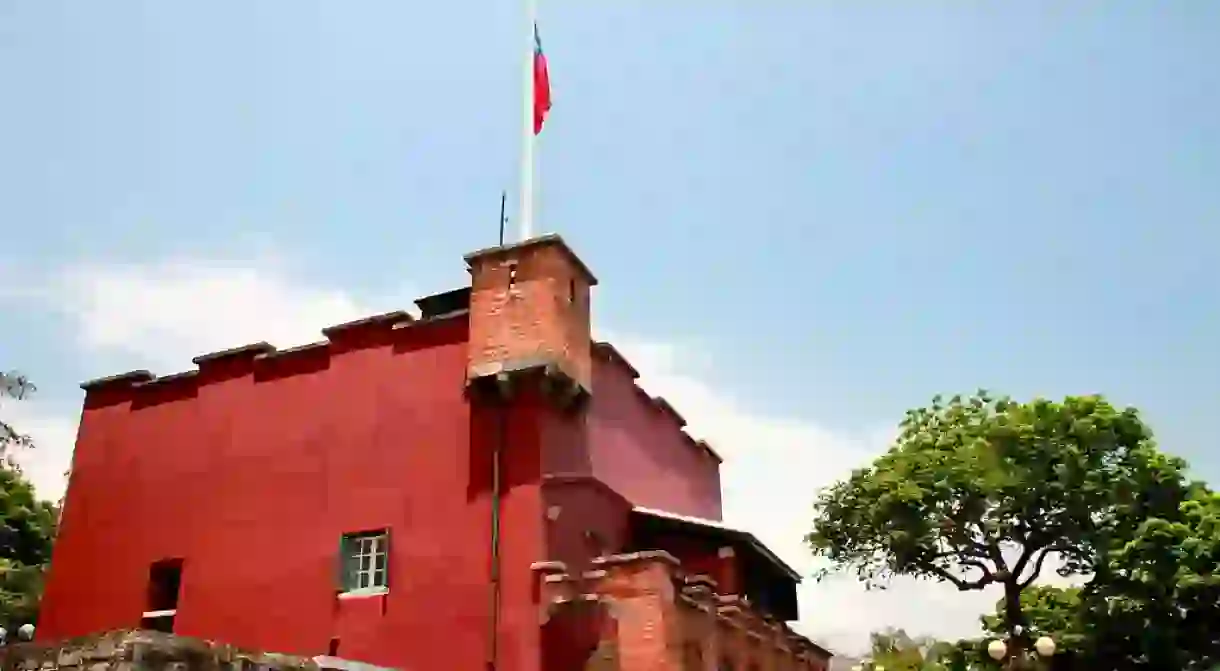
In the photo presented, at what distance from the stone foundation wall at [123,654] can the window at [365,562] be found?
7.17m

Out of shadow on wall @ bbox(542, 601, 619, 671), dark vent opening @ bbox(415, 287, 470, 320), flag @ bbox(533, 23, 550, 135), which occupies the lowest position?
shadow on wall @ bbox(542, 601, 619, 671)

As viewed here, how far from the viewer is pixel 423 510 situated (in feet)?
54.9

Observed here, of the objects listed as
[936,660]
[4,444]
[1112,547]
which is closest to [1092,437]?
[1112,547]

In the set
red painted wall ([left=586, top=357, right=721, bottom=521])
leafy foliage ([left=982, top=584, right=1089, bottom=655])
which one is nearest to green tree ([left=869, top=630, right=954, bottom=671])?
leafy foliage ([left=982, top=584, right=1089, bottom=655])

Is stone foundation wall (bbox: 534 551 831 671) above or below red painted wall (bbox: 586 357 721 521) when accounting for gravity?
below

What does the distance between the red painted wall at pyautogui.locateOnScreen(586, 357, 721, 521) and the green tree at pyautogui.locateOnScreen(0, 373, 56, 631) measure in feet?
66.1

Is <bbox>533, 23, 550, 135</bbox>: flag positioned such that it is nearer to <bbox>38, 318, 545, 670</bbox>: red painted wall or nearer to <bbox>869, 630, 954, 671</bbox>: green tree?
<bbox>38, 318, 545, 670</bbox>: red painted wall

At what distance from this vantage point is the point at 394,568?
1655 centimetres

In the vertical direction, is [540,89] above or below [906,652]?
above

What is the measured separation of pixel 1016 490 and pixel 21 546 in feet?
102

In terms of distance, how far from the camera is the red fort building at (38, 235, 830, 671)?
1556 cm

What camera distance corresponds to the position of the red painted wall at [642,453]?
18.5 metres

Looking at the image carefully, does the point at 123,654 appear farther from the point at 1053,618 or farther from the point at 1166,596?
the point at 1053,618

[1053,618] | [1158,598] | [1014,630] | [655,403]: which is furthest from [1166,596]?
[655,403]
